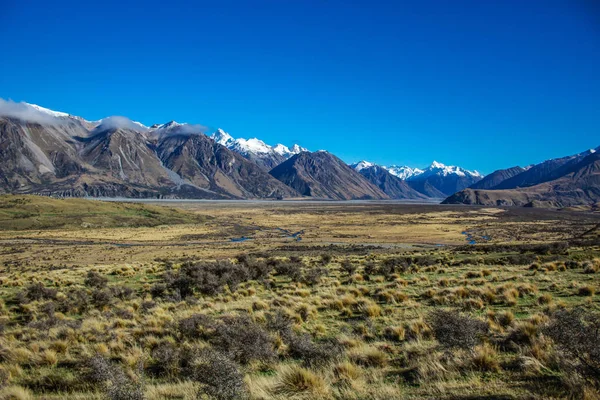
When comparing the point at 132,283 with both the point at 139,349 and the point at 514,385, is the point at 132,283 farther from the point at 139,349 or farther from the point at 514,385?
the point at 514,385

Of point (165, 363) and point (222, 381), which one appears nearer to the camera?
point (222, 381)

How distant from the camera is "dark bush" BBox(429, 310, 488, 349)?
23.7 feet

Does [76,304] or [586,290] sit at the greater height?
[586,290]

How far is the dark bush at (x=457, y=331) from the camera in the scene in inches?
284

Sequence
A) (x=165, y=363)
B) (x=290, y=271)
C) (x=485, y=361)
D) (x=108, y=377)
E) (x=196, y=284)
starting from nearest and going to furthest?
1. (x=485, y=361)
2. (x=108, y=377)
3. (x=165, y=363)
4. (x=196, y=284)
5. (x=290, y=271)

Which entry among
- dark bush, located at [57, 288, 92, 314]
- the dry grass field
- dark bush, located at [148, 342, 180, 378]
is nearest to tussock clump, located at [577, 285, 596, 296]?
the dry grass field

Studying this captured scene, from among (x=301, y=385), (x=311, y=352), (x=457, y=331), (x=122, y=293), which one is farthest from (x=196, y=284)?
(x=457, y=331)

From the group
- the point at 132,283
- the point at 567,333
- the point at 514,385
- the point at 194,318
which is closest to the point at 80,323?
the point at 194,318

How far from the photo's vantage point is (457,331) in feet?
24.6

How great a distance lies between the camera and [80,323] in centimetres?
1159

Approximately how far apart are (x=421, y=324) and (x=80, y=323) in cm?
1066

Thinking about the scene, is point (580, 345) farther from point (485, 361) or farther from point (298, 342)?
point (298, 342)

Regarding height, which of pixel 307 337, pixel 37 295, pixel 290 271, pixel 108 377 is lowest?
pixel 37 295

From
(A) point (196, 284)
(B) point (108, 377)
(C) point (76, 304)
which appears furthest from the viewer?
(A) point (196, 284)
